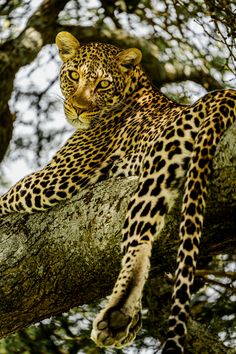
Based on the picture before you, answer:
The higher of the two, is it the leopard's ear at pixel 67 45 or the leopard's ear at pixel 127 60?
the leopard's ear at pixel 67 45

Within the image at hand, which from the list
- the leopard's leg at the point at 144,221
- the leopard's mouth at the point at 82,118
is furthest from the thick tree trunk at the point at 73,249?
the leopard's mouth at the point at 82,118

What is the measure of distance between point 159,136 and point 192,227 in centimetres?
78

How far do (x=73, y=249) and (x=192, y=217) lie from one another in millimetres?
1102

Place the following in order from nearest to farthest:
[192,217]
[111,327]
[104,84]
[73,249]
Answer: [111,327], [192,217], [73,249], [104,84]

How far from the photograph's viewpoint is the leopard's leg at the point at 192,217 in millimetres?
4344

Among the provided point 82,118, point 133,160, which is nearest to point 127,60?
point 82,118

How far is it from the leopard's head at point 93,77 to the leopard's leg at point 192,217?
2.03 m

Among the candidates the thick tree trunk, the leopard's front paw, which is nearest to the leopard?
the leopard's front paw

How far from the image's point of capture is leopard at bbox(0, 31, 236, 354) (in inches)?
178

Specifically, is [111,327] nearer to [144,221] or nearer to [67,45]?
[144,221]

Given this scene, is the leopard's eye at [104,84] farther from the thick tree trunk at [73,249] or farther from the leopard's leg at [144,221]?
the leopard's leg at [144,221]

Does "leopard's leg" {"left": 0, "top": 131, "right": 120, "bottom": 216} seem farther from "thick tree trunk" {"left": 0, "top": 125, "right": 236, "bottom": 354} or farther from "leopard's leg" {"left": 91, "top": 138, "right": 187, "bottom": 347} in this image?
"leopard's leg" {"left": 91, "top": 138, "right": 187, "bottom": 347}

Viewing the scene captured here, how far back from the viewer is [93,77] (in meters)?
6.88

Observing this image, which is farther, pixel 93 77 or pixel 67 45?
pixel 67 45
